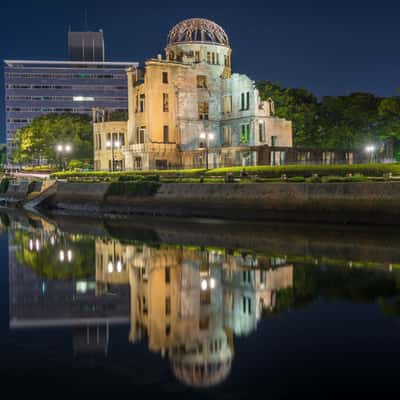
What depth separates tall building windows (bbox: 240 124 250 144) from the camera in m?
68.4

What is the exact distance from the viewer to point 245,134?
69250 millimetres

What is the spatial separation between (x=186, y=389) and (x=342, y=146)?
69.6 m

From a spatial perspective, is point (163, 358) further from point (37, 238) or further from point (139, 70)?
point (139, 70)

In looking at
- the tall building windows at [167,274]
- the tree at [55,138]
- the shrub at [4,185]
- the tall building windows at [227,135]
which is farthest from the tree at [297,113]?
the tall building windows at [167,274]

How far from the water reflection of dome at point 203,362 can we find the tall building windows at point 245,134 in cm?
5629

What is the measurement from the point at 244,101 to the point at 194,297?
5505 centimetres

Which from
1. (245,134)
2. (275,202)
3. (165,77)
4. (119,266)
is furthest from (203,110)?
(119,266)

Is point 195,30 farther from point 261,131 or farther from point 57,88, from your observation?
point 57,88

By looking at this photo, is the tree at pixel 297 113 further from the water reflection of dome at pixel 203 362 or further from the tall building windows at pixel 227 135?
the water reflection of dome at pixel 203 362

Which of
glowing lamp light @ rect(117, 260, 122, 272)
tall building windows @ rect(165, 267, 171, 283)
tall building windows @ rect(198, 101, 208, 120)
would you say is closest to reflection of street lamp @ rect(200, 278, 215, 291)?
tall building windows @ rect(165, 267, 171, 283)

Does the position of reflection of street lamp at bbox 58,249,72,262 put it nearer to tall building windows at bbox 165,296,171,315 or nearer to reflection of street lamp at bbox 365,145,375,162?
tall building windows at bbox 165,296,171,315

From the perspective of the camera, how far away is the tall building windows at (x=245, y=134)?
6838cm

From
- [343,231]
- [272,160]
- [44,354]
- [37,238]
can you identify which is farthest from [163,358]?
[272,160]

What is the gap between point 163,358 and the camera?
12.0 metres
